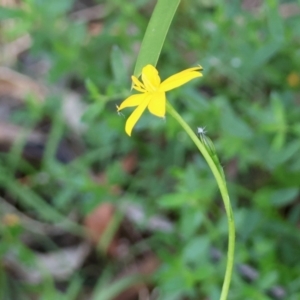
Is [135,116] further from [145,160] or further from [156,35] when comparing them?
[145,160]

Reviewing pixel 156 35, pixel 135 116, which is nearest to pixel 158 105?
pixel 135 116

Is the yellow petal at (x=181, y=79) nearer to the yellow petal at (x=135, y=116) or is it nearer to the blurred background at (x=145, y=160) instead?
the yellow petal at (x=135, y=116)

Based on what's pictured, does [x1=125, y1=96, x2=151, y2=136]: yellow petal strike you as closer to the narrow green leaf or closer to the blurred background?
the narrow green leaf

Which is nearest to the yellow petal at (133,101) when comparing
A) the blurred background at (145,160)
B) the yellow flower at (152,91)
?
the yellow flower at (152,91)

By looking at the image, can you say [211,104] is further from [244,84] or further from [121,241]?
[121,241]

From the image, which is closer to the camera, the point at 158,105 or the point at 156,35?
the point at 158,105

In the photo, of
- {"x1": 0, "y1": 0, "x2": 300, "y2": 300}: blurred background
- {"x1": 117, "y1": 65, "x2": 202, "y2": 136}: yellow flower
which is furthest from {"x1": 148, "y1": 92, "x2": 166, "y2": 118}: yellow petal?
{"x1": 0, "y1": 0, "x2": 300, "y2": 300}: blurred background

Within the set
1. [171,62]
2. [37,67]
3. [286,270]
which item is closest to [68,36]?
[171,62]
